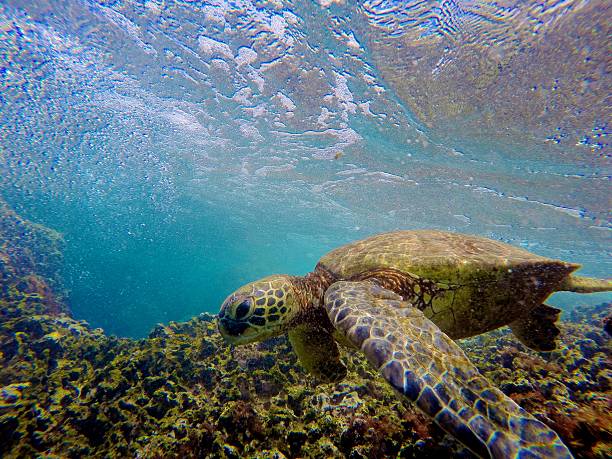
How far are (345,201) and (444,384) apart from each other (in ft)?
69.0

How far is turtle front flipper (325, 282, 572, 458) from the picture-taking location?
1.33 m

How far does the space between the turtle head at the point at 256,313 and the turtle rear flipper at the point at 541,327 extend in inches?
122

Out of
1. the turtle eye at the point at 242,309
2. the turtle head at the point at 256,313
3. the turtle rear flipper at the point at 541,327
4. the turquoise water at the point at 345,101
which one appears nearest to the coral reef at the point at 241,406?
the turtle rear flipper at the point at 541,327

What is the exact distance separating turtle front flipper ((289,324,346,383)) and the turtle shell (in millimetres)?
874

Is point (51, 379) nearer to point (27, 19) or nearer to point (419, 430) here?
point (419, 430)

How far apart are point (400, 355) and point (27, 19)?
14.4 m

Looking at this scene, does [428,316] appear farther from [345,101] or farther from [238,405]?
[345,101]

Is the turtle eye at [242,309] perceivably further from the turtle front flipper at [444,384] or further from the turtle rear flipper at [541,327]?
the turtle rear flipper at [541,327]

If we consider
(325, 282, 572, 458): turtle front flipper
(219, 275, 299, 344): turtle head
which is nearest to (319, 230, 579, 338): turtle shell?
(325, 282, 572, 458): turtle front flipper

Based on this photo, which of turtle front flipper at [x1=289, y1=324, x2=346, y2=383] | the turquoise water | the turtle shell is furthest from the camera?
the turquoise water

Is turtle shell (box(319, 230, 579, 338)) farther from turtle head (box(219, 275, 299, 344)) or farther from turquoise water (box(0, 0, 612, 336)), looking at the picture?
turquoise water (box(0, 0, 612, 336))

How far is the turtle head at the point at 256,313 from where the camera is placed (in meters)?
2.83

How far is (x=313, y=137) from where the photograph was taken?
1326cm

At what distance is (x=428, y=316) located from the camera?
117 inches
